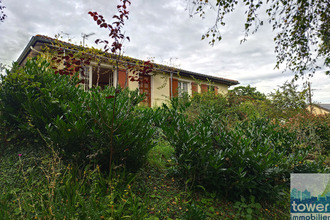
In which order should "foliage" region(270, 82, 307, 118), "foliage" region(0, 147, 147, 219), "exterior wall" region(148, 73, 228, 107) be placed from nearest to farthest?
1. "foliage" region(0, 147, 147, 219)
2. "foliage" region(270, 82, 307, 118)
3. "exterior wall" region(148, 73, 228, 107)

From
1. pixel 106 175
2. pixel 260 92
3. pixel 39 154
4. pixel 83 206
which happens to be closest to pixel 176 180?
pixel 106 175

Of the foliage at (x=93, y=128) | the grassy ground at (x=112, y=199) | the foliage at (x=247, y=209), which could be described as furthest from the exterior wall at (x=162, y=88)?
the foliage at (x=247, y=209)

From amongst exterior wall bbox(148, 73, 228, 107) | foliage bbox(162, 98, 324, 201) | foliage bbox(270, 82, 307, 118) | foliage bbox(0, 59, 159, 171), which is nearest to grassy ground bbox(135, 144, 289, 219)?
foliage bbox(162, 98, 324, 201)

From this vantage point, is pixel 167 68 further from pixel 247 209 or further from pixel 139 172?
pixel 247 209

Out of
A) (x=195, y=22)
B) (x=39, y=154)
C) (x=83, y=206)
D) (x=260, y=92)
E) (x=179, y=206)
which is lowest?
(x=179, y=206)

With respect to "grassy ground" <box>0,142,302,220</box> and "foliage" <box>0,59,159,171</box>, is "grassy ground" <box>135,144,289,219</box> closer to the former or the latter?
"grassy ground" <box>0,142,302,220</box>

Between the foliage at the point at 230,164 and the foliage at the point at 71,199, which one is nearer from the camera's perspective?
the foliage at the point at 71,199

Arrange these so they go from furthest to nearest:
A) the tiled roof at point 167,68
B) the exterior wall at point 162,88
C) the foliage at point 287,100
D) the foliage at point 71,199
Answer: the exterior wall at point 162,88 < the foliage at point 287,100 < the tiled roof at point 167,68 < the foliage at point 71,199

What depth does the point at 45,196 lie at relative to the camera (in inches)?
83.2

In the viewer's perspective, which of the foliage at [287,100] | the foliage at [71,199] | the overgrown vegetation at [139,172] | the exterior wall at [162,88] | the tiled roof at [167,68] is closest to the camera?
the foliage at [71,199]

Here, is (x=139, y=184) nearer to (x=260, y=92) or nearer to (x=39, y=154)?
→ (x=39, y=154)

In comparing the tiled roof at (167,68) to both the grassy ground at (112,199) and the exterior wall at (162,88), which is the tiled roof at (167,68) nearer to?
the exterior wall at (162,88)

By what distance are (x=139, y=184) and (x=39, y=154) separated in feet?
5.53

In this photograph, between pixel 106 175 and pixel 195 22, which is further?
pixel 195 22
